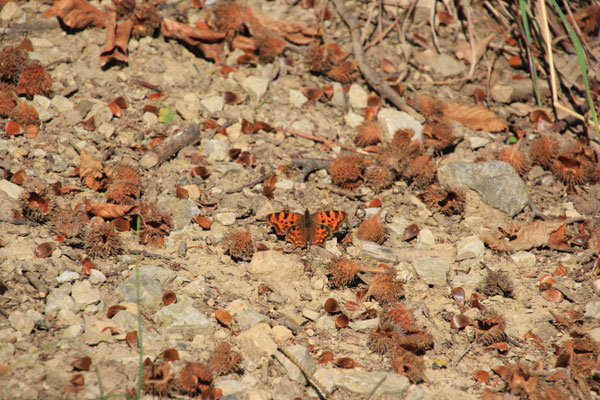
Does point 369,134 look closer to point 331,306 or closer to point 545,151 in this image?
point 545,151

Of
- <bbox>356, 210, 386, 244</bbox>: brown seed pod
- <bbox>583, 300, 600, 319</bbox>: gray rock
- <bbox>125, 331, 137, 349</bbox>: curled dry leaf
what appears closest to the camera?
<bbox>125, 331, 137, 349</bbox>: curled dry leaf

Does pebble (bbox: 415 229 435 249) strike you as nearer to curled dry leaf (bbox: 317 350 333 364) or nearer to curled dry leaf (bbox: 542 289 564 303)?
curled dry leaf (bbox: 542 289 564 303)

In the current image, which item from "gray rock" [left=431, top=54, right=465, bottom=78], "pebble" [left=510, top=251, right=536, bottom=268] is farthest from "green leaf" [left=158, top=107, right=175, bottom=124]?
"pebble" [left=510, top=251, right=536, bottom=268]

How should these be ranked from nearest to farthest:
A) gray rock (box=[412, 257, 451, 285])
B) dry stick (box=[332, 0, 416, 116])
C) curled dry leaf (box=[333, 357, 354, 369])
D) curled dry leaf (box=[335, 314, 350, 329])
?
curled dry leaf (box=[333, 357, 354, 369]) < curled dry leaf (box=[335, 314, 350, 329]) < gray rock (box=[412, 257, 451, 285]) < dry stick (box=[332, 0, 416, 116])

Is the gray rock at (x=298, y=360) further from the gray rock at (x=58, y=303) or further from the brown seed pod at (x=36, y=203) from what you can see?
the brown seed pod at (x=36, y=203)

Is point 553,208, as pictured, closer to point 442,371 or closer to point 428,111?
point 428,111

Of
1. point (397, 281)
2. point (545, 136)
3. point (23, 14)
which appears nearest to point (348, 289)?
point (397, 281)

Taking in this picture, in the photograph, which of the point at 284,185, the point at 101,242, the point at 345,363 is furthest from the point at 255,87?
the point at 345,363
